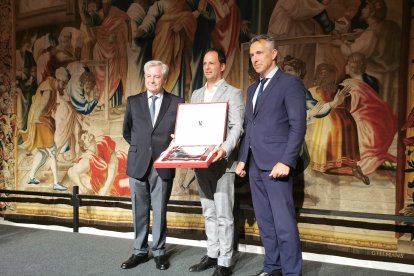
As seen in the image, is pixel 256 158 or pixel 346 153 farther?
pixel 346 153

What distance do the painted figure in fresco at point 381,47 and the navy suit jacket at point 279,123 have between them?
1169 millimetres

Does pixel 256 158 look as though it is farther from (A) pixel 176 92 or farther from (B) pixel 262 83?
(A) pixel 176 92

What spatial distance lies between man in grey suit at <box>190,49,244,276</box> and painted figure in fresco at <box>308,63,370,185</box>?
3.32ft

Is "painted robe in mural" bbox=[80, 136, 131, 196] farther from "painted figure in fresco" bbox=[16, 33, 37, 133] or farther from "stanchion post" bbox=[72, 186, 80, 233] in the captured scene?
"painted figure in fresco" bbox=[16, 33, 37, 133]

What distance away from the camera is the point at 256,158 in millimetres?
2896

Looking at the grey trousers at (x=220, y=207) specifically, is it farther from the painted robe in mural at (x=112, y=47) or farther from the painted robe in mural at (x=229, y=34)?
the painted robe in mural at (x=112, y=47)

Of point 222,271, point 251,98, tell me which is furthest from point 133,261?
point 251,98

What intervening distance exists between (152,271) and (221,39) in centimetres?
245

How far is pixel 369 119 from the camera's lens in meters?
3.61

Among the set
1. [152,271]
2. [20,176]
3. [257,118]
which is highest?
[257,118]

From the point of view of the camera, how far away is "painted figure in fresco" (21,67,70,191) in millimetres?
5223

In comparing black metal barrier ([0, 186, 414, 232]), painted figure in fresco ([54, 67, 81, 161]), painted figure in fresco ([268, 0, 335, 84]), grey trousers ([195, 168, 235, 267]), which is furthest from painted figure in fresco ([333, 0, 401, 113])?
painted figure in fresco ([54, 67, 81, 161])

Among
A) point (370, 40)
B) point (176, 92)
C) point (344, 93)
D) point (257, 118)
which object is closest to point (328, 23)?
point (370, 40)

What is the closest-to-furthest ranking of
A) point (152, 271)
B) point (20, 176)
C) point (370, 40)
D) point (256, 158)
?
point (256, 158)
point (152, 271)
point (370, 40)
point (20, 176)
